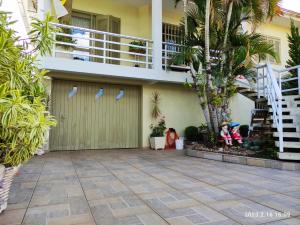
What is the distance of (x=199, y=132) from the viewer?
10.2m

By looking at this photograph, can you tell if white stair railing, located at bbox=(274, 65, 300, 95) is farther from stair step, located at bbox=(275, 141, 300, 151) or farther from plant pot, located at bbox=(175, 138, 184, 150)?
plant pot, located at bbox=(175, 138, 184, 150)

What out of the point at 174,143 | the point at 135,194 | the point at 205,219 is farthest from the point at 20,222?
the point at 174,143

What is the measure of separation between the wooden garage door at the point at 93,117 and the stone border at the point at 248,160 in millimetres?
3238

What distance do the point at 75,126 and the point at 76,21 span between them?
4264mm

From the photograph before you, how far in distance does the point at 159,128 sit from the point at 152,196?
625 cm

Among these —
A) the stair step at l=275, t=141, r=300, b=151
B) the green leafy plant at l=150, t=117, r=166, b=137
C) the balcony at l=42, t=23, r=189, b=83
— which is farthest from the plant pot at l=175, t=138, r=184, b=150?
the stair step at l=275, t=141, r=300, b=151

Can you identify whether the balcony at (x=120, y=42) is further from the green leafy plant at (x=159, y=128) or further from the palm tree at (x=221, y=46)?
the green leafy plant at (x=159, y=128)

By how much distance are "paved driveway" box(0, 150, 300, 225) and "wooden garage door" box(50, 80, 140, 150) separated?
3.47 meters

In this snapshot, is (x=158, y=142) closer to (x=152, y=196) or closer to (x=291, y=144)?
(x=291, y=144)

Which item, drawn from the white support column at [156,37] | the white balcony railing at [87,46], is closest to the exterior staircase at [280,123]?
the white support column at [156,37]

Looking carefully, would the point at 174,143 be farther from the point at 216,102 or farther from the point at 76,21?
the point at 76,21

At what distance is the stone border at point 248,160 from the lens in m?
5.59

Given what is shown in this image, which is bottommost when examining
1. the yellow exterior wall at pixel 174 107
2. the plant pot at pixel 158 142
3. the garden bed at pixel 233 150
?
the garden bed at pixel 233 150

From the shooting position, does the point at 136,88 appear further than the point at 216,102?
Yes
